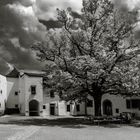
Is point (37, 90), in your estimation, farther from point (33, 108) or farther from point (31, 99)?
point (33, 108)

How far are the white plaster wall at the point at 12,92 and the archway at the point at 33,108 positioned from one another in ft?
11.5

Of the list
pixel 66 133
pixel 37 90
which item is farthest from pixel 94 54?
pixel 37 90

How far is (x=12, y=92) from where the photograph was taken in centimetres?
4838

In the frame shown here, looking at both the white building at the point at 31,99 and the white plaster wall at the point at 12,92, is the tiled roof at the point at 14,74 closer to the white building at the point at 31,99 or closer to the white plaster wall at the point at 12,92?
the white building at the point at 31,99

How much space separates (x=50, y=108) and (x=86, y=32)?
78.6 feet

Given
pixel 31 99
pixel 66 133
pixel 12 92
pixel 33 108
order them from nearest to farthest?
pixel 66 133 < pixel 31 99 < pixel 33 108 < pixel 12 92

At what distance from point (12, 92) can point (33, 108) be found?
5.68m

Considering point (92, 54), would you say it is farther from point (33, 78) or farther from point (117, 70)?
point (33, 78)

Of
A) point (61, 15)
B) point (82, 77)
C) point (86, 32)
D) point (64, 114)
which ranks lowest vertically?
point (64, 114)

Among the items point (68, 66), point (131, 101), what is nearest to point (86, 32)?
point (68, 66)

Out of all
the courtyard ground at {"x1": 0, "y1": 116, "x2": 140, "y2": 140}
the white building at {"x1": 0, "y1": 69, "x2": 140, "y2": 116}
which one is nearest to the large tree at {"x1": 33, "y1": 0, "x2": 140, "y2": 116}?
the courtyard ground at {"x1": 0, "y1": 116, "x2": 140, "y2": 140}

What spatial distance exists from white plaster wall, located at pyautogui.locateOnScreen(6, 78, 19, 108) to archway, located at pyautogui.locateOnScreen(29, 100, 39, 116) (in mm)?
3495

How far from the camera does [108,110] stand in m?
41.0

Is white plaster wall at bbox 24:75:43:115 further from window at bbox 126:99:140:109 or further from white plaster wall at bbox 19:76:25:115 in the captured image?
window at bbox 126:99:140:109
